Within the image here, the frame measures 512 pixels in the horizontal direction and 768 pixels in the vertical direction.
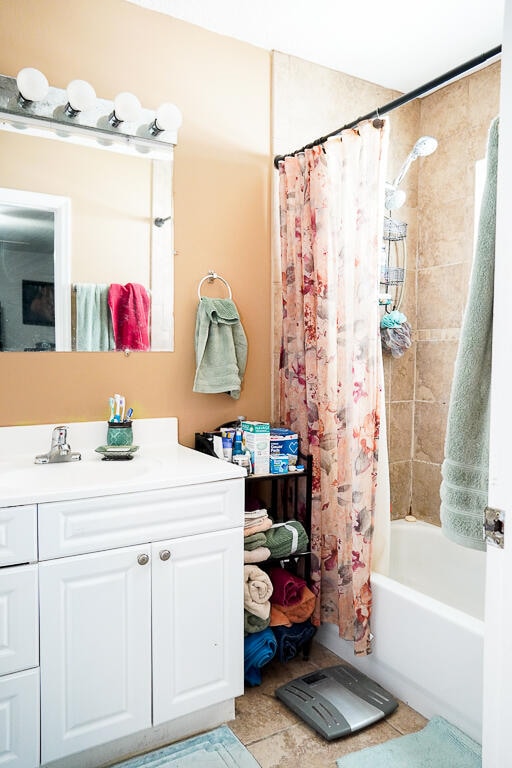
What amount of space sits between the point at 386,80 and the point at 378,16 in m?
0.58

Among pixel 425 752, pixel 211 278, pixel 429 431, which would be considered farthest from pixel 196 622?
pixel 429 431

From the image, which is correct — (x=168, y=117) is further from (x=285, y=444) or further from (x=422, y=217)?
(x=422, y=217)

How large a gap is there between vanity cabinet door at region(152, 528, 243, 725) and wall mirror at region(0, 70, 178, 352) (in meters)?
0.86

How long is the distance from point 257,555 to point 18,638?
854 mm

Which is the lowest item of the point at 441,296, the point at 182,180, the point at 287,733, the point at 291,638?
the point at 287,733

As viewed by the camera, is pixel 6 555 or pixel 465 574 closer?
pixel 6 555

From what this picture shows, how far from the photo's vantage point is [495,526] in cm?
97

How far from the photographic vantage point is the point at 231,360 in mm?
2338

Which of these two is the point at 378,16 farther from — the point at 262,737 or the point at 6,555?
the point at 262,737

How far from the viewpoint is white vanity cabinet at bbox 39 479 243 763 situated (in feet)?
5.04

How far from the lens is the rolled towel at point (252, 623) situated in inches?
79.0

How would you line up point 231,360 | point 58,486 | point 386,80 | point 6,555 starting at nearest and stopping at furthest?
point 6,555
point 58,486
point 231,360
point 386,80

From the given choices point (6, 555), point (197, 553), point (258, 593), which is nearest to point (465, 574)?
point (258, 593)

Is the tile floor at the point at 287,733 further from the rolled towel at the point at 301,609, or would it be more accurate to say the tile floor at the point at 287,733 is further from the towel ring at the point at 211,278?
the towel ring at the point at 211,278
